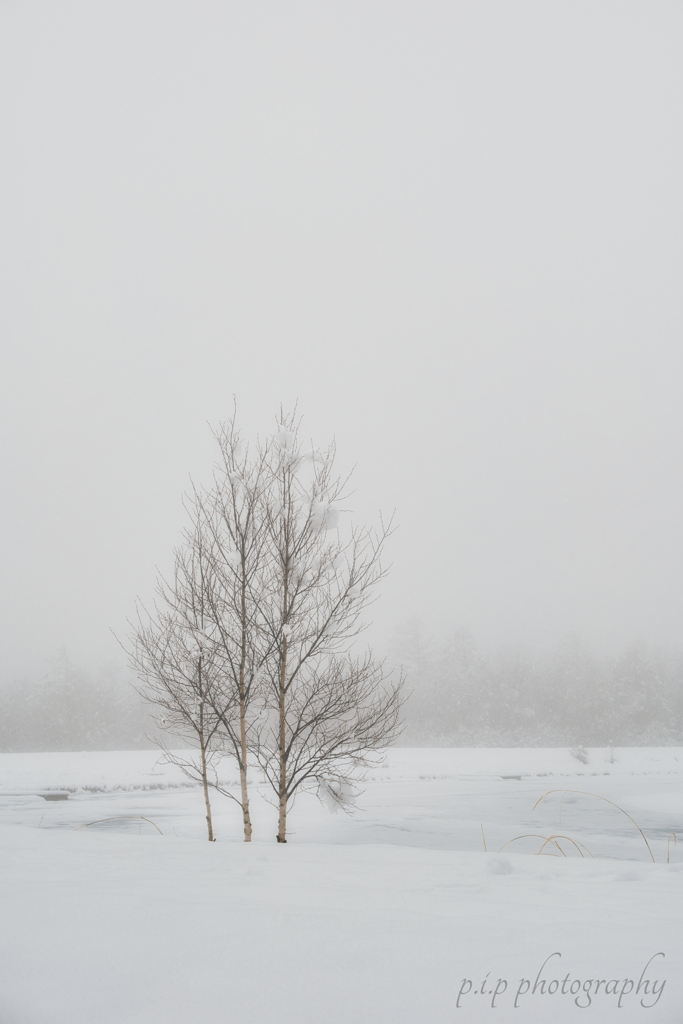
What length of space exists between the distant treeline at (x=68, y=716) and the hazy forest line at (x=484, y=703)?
86 millimetres

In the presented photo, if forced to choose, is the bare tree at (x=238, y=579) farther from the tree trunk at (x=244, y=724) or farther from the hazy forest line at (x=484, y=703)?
the hazy forest line at (x=484, y=703)

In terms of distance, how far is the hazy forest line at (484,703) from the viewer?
50.4 m

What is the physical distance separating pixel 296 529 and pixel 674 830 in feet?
45.2

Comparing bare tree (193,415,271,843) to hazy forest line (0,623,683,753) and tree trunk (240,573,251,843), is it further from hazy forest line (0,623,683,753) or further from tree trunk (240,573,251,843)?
hazy forest line (0,623,683,753)

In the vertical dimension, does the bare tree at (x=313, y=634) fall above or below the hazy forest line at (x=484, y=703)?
above

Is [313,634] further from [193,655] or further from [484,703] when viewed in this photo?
[484,703]

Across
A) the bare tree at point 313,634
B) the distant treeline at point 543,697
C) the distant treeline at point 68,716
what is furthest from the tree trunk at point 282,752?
the distant treeline at point 68,716

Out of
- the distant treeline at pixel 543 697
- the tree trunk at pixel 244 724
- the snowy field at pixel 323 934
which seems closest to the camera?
the snowy field at pixel 323 934

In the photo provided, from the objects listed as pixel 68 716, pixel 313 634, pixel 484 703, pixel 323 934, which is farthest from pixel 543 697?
pixel 323 934

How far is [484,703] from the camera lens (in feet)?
173

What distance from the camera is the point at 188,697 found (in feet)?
32.6

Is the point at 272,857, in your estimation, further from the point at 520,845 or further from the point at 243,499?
the point at 520,845

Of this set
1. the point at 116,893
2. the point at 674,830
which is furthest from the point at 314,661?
the point at 674,830

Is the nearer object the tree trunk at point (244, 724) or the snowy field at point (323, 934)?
the snowy field at point (323, 934)
